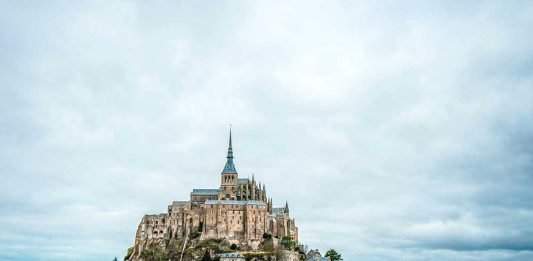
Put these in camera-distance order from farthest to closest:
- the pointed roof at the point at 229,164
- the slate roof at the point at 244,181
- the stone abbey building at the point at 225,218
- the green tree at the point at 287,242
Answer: the slate roof at the point at 244,181 < the pointed roof at the point at 229,164 < the stone abbey building at the point at 225,218 < the green tree at the point at 287,242

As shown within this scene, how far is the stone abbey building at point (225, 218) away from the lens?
6009 inches

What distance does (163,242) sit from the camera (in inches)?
6117

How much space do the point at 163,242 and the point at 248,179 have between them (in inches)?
1116

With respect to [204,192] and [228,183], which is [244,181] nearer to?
[228,183]

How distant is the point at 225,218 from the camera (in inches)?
6043

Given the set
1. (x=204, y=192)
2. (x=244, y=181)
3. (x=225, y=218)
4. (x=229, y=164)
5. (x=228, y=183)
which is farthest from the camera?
(x=229, y=164)

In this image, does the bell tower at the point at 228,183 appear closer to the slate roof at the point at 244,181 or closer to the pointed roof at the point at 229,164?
the pointed roof at the point at 229,164

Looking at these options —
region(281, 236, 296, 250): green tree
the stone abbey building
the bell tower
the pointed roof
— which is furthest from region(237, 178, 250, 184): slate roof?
region(281, 236, 296, 250): green tree

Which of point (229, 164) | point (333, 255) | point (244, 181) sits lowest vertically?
point (333, 255)

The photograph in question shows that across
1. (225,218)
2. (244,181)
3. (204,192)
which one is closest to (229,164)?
(244,181)

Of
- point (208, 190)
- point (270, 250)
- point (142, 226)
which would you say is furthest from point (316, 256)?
point (142, 226)

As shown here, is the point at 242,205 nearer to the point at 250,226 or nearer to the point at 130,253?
the point at 250,226

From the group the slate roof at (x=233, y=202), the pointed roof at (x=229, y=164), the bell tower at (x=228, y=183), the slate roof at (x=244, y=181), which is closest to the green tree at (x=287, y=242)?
the slate roof at (x=233, y=202)

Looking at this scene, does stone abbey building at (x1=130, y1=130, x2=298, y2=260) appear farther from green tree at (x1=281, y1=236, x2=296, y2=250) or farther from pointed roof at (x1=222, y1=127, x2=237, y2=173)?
green tree at (x1=281, y1=236, x2=296, y2=250)
